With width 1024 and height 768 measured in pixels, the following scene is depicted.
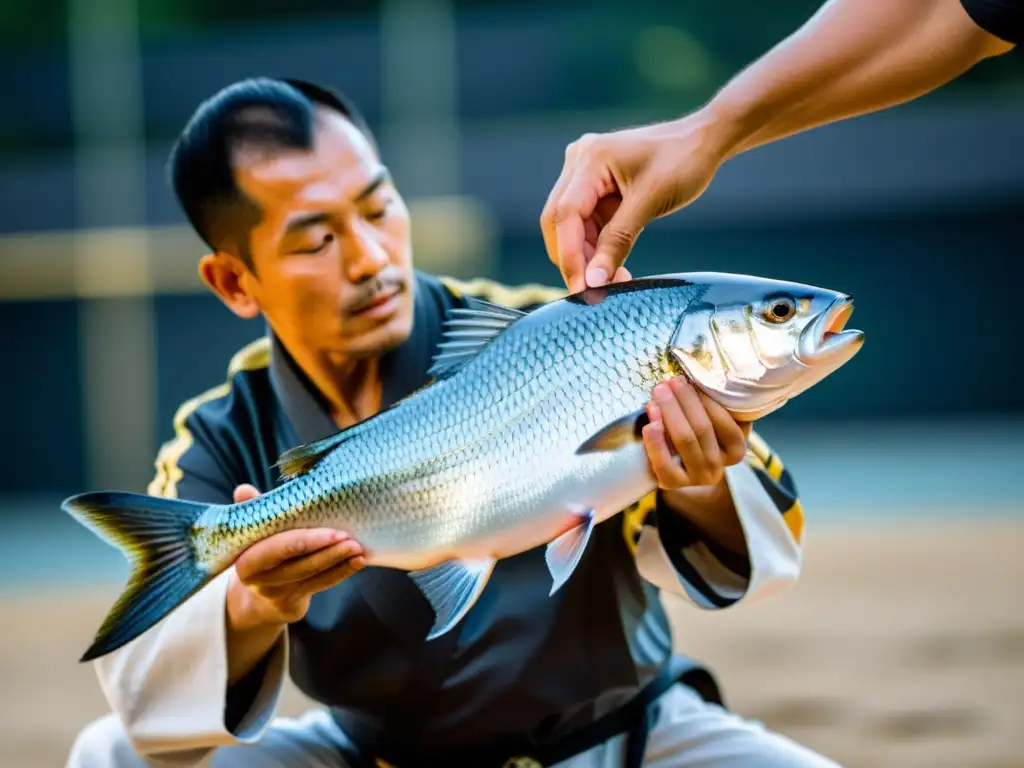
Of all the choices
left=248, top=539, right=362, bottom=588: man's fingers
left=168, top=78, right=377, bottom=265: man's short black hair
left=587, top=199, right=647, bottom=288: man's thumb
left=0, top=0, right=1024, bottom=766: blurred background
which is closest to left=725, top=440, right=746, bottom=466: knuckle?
left=587, top=199, right=647, bottom=288: man's thumb

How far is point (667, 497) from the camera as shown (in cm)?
228

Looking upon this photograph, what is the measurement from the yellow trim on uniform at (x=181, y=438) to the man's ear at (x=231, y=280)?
86mm

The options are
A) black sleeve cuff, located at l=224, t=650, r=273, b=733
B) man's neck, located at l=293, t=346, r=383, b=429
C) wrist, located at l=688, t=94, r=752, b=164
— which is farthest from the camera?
man's neck, located at l=293, t=346, r=383, b=429

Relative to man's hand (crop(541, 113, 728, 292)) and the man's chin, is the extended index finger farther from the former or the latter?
the man's chin

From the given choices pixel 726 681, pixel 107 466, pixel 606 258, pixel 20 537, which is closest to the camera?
pixel 606 258

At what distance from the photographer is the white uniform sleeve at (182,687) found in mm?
2230

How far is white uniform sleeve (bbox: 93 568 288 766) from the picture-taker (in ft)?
7.32

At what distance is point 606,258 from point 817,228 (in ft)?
35.5

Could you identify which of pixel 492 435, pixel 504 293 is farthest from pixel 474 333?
pixel 504 293

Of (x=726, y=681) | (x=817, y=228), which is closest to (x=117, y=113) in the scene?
(x=817, y=228)

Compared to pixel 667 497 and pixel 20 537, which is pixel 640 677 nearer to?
pixel 667 497

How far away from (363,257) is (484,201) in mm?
9499

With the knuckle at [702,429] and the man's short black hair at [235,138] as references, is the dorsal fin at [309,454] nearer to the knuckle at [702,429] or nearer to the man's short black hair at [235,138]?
the knuckle at [702,429]

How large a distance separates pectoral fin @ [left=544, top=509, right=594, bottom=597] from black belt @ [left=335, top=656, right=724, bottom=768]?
0.75 metres
